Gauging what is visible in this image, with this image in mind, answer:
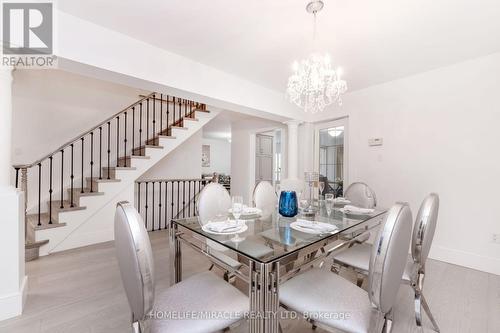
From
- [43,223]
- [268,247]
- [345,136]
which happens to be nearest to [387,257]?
[268,247]

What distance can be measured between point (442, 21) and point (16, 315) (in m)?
4.12

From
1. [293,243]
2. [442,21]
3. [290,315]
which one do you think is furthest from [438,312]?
[442,21]

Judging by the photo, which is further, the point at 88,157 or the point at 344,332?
the point at 88,157

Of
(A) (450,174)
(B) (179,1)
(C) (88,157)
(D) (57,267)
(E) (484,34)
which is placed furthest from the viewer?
(C) (88,157)

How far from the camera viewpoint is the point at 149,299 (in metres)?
0.94

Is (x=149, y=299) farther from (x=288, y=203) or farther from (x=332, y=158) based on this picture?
(x=332, y=158)

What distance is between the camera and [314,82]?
77.0 inches

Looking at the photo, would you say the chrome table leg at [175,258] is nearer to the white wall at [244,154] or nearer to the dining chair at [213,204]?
the dining chair at [213,204]

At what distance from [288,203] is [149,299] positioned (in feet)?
3.91

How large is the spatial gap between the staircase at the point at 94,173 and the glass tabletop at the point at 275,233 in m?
2.34

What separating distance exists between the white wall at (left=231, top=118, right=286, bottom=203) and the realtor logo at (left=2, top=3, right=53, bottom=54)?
3860mm

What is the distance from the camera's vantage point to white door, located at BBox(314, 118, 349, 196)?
12.8 feet

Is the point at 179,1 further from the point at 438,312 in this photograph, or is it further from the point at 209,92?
the point at 438,312

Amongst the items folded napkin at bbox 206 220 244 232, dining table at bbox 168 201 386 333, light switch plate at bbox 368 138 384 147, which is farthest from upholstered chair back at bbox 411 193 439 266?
light switch plate at bbox 368 138 384 147
